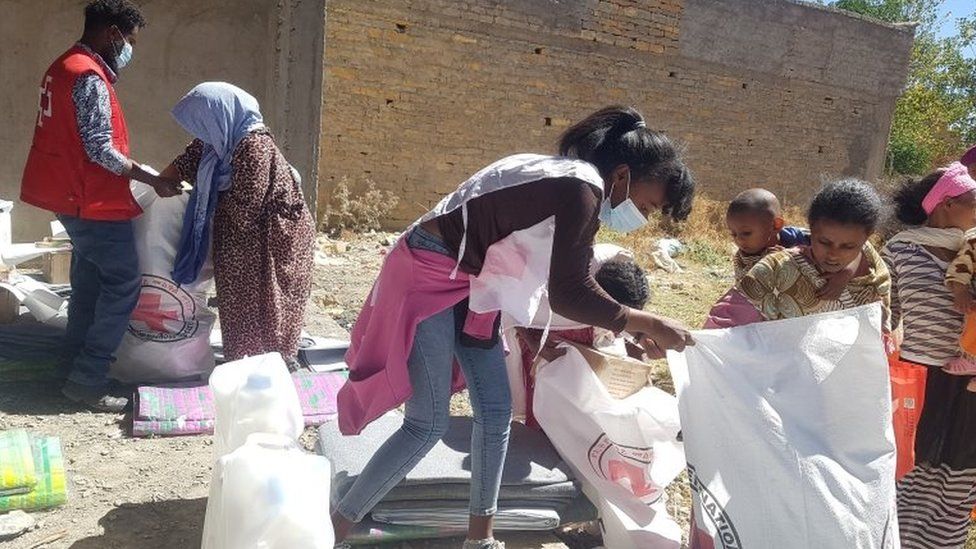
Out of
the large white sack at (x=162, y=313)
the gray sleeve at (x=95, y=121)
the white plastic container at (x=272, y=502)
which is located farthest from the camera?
the large white sack at (x=162, y=313)

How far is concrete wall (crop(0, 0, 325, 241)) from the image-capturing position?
509 cm

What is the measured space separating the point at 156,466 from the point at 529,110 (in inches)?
301

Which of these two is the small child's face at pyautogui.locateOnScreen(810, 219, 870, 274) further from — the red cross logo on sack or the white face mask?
the red cross logo on sack

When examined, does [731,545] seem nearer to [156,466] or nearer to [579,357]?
[579,357]

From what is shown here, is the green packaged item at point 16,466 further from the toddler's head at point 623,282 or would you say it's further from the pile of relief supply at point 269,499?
the toddler's head at point 623,282

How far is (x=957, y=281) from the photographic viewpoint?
7.47 feet

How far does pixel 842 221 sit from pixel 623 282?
32.6 inches

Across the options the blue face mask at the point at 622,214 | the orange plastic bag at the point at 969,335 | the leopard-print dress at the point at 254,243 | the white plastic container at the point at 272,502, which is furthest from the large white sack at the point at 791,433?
the leopard-print dress at the point at 254,243

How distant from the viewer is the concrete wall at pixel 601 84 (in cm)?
865

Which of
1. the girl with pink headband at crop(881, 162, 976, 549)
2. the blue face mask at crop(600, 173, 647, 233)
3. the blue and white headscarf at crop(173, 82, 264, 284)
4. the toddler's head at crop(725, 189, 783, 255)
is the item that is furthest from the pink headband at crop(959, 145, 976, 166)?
the blue and white headscarf at crop(173, 82, 264, 284)

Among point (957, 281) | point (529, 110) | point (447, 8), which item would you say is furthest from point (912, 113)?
point (957, 281)

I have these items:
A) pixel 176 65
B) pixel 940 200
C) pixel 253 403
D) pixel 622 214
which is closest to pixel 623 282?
pixel 622 214

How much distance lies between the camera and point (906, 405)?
229cm

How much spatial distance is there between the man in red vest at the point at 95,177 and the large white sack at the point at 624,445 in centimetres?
186
